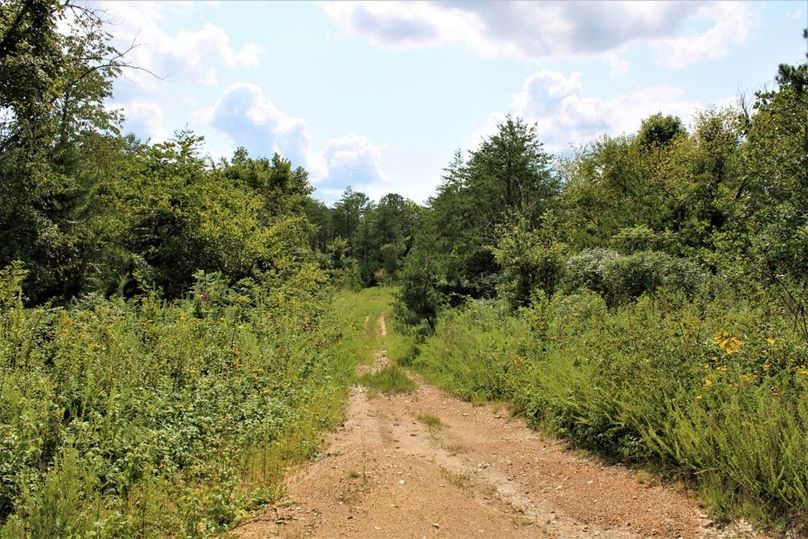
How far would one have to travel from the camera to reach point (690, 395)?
6.13 m

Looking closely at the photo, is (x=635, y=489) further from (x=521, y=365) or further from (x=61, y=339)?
(x=61, y=339)

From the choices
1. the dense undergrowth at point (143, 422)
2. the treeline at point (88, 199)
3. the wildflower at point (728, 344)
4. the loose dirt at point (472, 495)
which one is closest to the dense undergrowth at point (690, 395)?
the wildflower at point (728, 344)

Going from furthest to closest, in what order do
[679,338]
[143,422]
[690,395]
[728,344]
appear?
[679,338] < [728,344] < [690,395] < [143,422]

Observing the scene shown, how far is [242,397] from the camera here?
7.35 metres

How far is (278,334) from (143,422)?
19.5 ft

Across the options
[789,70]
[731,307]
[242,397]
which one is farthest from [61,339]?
[789,70]

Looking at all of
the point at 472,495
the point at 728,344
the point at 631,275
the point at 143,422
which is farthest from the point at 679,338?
the point at 631,275

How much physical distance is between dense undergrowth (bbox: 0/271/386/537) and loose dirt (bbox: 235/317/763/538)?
0.54 meters

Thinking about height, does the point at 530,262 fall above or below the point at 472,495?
above

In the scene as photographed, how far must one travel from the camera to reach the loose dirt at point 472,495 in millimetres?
4562

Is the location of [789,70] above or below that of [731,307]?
above

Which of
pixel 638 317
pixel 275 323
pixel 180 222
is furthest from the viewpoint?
pixel 180 222

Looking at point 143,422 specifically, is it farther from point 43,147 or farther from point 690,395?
point 43,147

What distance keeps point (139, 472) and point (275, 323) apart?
7252 millimetres
